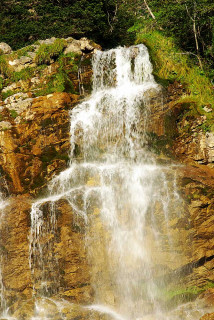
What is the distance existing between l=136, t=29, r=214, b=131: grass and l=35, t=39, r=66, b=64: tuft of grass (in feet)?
13.2

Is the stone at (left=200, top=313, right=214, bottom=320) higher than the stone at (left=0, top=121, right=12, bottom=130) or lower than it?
lower

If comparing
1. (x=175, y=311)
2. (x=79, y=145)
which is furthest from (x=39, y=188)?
(x=175, y=311)

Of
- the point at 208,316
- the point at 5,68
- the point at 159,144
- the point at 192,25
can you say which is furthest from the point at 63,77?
the point at 208,316

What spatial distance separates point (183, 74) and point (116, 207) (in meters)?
6.60

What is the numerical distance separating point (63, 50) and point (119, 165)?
7186 millimetres

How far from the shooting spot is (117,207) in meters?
10.6

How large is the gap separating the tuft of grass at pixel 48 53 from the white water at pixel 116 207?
4.06 metres

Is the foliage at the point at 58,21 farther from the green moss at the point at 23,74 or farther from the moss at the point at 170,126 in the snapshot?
the moss at the point at 170,126

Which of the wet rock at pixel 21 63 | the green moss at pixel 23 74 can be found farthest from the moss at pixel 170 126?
the wet rock at pixel 21 63

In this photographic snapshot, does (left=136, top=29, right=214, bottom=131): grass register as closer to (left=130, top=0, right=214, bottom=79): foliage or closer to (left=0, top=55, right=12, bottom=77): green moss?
(left=130, top=0, right=214, bottom=79): foliage

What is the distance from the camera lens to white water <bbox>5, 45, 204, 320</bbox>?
384 inches

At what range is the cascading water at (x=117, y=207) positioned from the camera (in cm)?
973

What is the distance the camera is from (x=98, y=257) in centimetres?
1002

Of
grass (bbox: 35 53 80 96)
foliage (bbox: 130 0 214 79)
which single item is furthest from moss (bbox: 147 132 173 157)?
foliage (bbox: 130 0 214 79)
